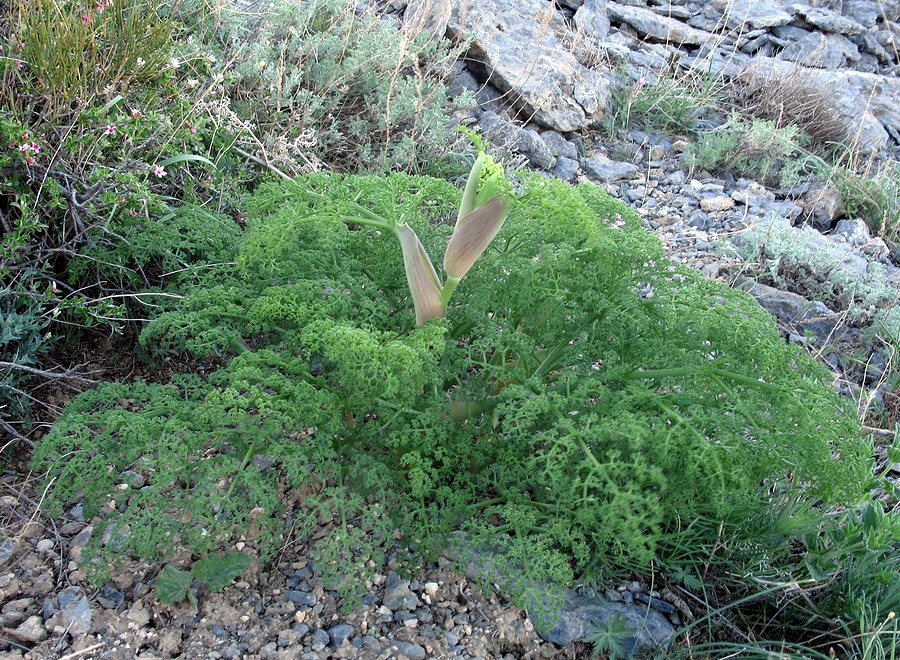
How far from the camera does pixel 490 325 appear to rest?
2.14 meters

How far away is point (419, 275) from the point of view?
83.2 inches

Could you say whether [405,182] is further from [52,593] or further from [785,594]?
Answer: [785,594]

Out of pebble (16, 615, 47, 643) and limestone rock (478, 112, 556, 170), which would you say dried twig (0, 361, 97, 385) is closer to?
pebble (16, 615, 47, 643)

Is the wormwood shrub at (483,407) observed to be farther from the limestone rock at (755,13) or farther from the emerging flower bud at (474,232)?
the limestone rock at (755,13)

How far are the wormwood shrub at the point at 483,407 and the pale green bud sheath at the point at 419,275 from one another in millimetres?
104

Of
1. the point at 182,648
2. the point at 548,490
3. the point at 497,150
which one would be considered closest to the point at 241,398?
the point at 182,648

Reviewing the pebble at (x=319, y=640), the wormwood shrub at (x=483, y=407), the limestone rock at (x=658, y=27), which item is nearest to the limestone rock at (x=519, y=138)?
the wormwood shrub at (x=483, y=407)

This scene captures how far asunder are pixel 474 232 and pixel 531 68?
3166 millimetres

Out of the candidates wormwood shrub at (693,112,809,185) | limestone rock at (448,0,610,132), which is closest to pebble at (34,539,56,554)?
limestone rock at (448,0,610,132)

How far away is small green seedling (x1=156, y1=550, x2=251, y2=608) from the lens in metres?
1.96

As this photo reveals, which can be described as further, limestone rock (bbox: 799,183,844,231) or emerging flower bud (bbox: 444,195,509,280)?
limestone rock (bbox: 799,183,844,231)

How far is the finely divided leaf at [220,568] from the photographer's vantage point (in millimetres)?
2002

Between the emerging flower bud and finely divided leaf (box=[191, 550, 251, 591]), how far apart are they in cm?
95

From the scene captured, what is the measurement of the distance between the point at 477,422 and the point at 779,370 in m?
0.83
